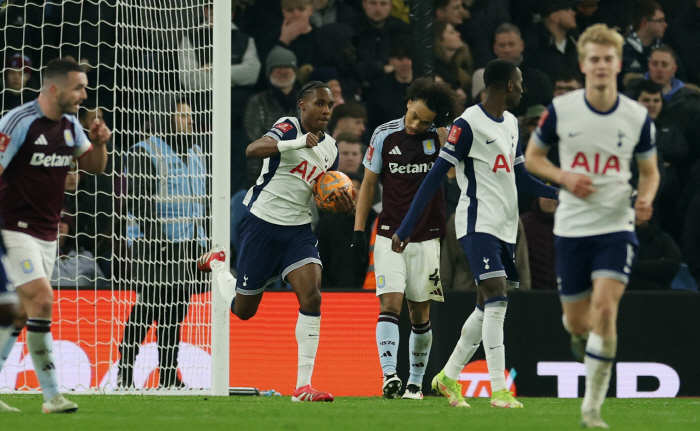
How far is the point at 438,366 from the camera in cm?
1020

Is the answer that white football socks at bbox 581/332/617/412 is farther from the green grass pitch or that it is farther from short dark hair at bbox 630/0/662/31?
short dark hair at bbox 630/0/662/31

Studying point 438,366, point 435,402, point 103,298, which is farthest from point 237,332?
point 435,402

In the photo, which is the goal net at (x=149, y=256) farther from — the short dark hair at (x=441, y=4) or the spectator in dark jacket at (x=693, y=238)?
the spectator in dark jacket at (x=693, y=238)

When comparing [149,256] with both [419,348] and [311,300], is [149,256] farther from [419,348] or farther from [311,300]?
[419,348]

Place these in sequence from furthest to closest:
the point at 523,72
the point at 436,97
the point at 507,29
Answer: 1. the point at 507,29
2. the point at 523,72
3. the point at 436,97

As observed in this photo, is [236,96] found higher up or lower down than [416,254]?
higher up

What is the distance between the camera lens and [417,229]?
28.9 ft

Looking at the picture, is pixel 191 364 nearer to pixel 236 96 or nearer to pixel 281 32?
pixel 236 96

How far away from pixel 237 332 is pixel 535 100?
4856 mm

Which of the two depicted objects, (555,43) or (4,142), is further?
(555,43)

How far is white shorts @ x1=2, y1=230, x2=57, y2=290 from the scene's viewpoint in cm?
640

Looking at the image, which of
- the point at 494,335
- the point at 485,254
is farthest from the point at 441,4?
the point at 494,335

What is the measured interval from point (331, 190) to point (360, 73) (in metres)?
5.15

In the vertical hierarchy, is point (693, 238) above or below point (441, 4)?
below
